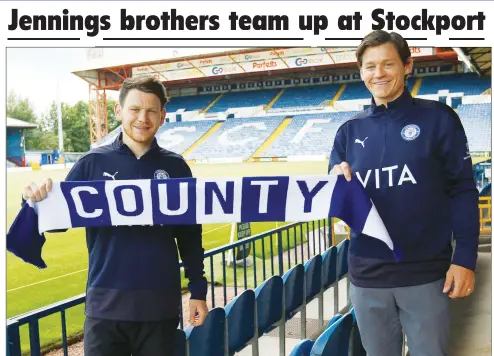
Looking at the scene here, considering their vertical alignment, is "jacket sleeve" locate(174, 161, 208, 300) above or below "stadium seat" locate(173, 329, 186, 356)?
above

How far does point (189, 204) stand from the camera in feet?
4.04

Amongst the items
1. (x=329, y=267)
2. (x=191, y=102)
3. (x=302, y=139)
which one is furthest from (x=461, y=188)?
(x=302, y=139)

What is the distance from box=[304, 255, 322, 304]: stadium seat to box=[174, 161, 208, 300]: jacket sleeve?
104 centimetres

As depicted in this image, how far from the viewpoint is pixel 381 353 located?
116cm

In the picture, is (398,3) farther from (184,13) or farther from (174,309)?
(174,309)

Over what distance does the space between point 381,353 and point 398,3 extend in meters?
1.12

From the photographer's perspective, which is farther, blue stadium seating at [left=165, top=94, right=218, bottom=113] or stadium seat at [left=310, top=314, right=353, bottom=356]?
blue stadium seating at [left=165, top=94, right=218, bottom=113]

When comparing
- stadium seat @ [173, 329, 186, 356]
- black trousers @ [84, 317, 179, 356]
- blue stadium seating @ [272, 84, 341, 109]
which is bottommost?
stadium seat @ [173, 329, 186, 356]

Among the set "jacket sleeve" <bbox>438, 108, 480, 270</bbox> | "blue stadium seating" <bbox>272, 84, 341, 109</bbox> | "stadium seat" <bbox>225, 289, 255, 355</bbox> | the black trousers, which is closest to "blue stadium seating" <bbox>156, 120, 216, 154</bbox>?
"blue stadium seating" <bbox>272, 84, 341, 109</bbox>

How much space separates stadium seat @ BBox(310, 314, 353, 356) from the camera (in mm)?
1141

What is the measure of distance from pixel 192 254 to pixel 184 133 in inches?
183

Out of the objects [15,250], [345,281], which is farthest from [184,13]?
[345,281]

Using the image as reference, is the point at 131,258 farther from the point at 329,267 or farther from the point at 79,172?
the point at 329,267

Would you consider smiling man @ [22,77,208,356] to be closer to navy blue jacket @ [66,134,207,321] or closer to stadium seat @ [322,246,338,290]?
navy blue jacket @ [66,134,207,321]
